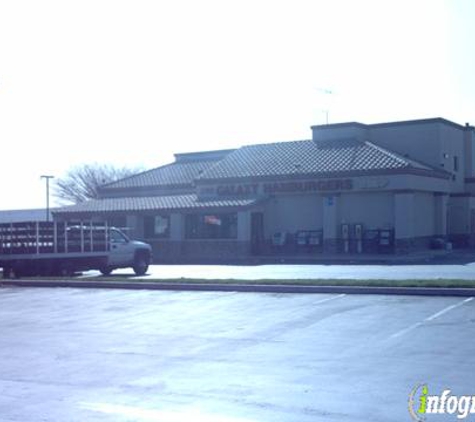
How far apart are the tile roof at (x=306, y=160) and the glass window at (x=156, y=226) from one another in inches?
134

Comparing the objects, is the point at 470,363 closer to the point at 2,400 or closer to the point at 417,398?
the point at 417,398

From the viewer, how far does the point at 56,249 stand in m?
26.8

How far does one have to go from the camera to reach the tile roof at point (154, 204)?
4078 cm

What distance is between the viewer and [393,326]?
42.9 ft

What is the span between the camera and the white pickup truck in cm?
2622

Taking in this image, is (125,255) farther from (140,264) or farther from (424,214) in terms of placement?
(424,214)

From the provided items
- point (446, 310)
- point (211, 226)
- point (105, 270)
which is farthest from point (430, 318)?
point (211, 226)

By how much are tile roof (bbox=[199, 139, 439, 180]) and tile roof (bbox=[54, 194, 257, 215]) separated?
2004 millimetres

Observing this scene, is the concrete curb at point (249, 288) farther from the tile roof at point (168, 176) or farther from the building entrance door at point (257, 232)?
the tile roof at point (168, 176)

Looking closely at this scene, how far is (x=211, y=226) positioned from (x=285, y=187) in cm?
460

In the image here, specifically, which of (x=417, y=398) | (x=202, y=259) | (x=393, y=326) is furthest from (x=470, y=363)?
(x=202, y=259)

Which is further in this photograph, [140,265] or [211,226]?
[211,226]
